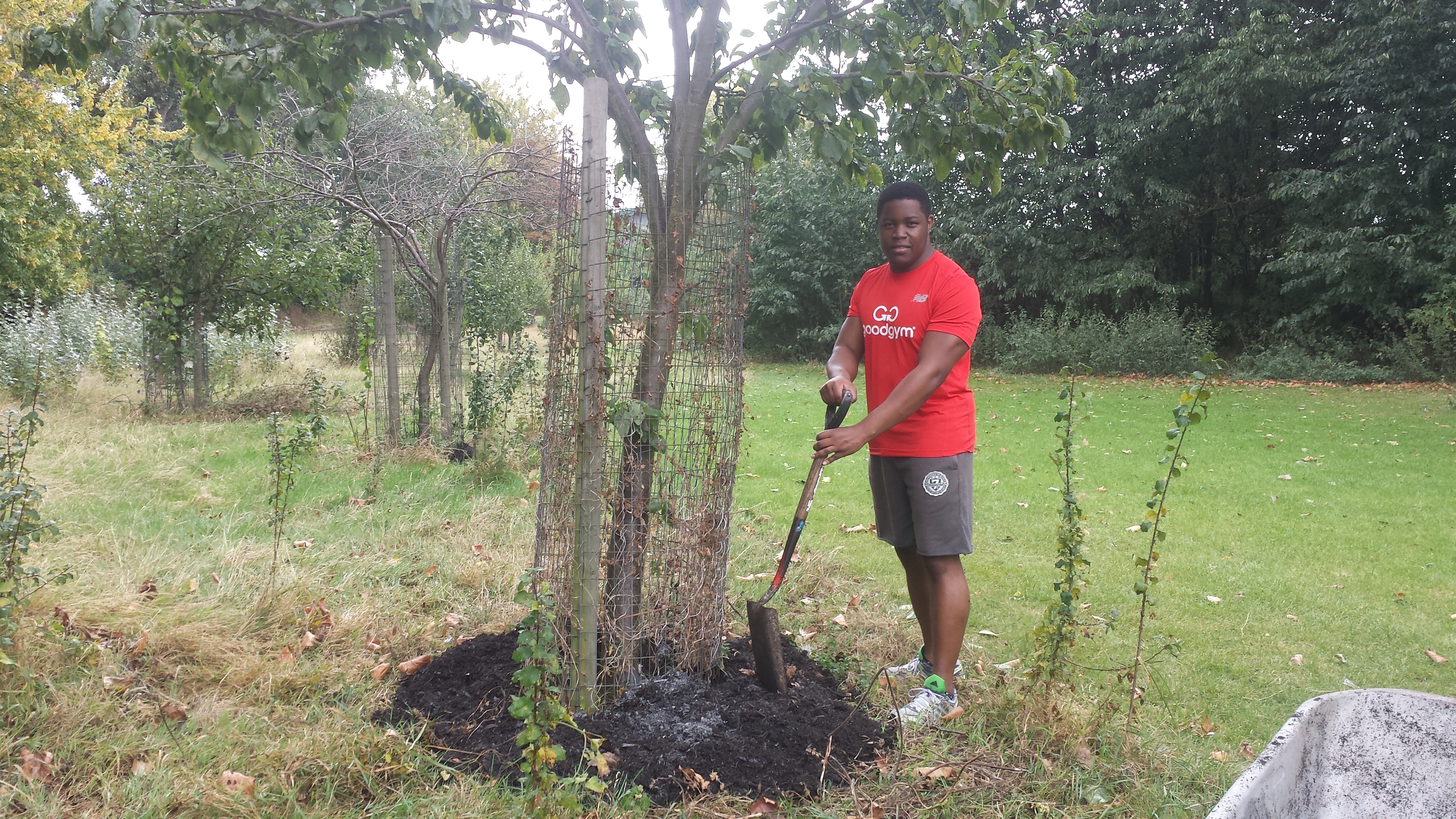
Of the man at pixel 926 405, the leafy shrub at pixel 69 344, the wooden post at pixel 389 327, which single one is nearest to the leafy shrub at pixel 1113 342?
the wooden post at pixel 389 327

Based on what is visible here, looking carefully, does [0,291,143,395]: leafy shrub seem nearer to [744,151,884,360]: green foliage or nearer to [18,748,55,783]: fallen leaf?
[18,748,55,783]: fallen leaf

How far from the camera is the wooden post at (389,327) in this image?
25.3ft

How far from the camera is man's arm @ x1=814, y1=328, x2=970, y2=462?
2.88 m

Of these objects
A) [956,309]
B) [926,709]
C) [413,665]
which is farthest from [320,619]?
[956,309]

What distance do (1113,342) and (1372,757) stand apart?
17045 millimetres

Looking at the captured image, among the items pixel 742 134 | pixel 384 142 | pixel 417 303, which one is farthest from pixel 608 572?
pixel 417 303

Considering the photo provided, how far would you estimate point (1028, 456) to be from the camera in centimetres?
905

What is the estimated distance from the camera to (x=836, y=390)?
315 cm

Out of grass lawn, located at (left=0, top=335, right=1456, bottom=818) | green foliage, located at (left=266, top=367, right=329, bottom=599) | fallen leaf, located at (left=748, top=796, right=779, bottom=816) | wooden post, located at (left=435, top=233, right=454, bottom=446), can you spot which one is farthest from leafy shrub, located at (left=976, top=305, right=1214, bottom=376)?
fallen leaf, located at (left=748, top=796, right=779, bottom=816)

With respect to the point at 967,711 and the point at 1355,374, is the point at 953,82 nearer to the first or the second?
the point at 967,711

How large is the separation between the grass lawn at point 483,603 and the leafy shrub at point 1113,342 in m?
8.86

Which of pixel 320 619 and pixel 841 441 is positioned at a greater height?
pixel 841 441

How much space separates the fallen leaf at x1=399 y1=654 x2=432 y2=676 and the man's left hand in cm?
188

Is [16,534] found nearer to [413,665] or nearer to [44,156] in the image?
[413,665]
